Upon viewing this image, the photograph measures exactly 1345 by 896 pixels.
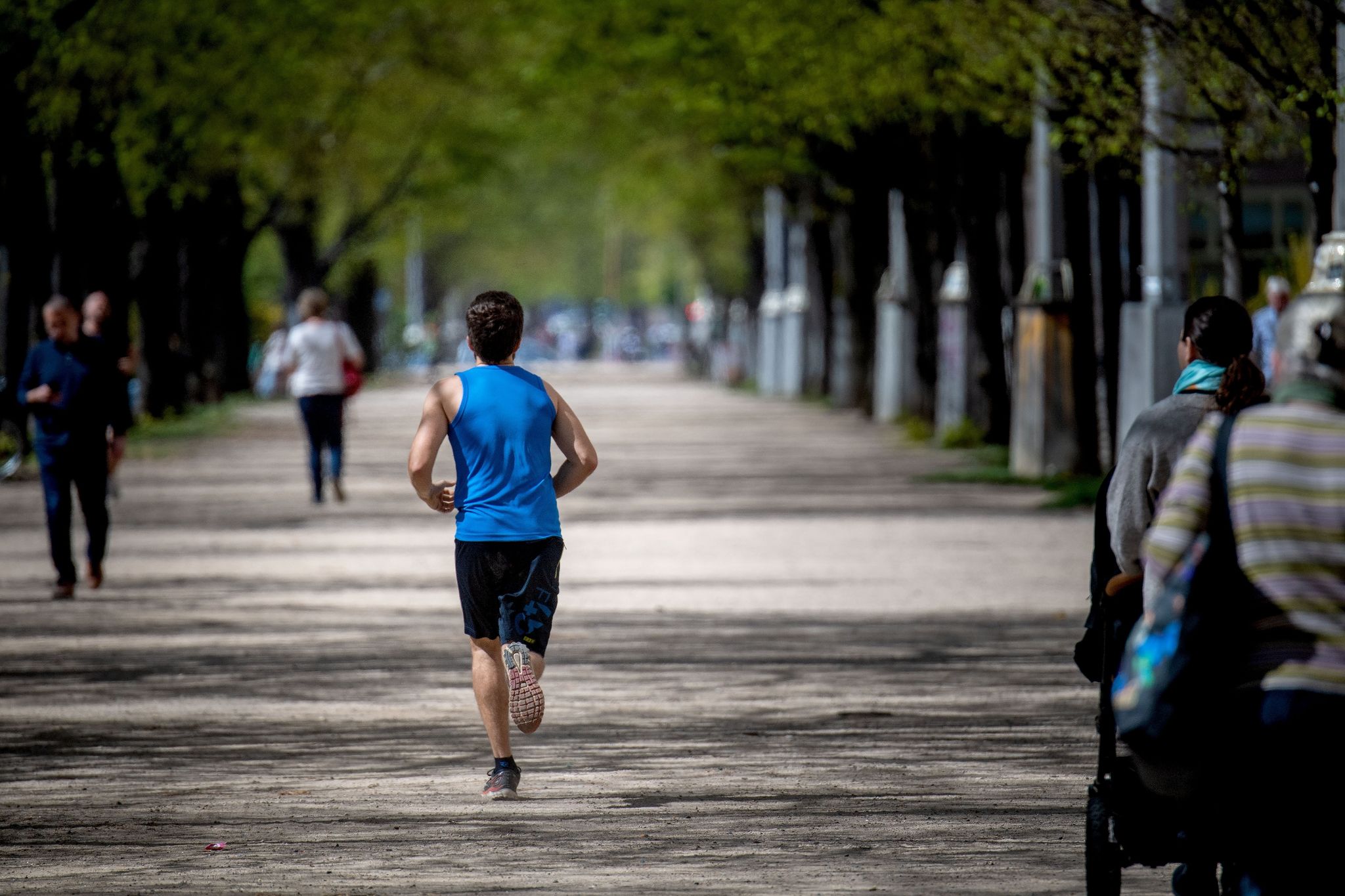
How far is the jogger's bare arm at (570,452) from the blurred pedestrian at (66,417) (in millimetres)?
6153

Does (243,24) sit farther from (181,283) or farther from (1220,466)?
(1220,466)

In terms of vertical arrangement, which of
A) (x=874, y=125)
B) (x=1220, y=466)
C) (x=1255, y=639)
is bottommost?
(x=1255, y=639)

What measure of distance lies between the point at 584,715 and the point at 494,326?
7.42 feet

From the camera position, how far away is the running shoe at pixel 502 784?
7.47 m

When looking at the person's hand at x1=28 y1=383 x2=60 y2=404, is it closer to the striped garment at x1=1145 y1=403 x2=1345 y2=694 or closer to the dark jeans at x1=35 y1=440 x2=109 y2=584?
the dark jeans at x1=35 y1=440 x2=109 y2=584

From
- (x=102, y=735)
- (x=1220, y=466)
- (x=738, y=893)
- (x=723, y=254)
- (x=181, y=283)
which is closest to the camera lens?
(x=1220, y=466)

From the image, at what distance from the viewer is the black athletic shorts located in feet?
24.5

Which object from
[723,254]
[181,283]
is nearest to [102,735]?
[181,283]

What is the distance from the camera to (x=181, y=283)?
1763 inches

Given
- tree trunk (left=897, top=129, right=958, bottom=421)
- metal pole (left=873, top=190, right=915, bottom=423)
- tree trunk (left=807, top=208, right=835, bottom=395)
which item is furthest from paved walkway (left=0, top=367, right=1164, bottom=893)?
tree trunk (left=807, top=208, right=835, bottom=395)

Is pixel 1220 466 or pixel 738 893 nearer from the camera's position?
pixel 1220 466

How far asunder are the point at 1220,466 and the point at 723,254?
6240 centimetres

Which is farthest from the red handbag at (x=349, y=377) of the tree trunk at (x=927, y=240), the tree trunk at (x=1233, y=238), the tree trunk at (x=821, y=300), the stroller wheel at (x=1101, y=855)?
the tree trunk at (x=821, y=300)

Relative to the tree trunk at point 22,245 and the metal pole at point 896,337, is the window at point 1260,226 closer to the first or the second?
the metal pole at point 896,337
